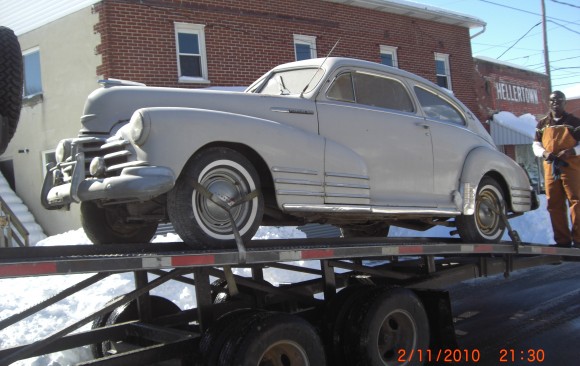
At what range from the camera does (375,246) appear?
16.0 ft

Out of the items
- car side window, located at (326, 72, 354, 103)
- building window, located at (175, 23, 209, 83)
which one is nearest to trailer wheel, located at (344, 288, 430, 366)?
car side window, located at (326, 72, 354, 103)

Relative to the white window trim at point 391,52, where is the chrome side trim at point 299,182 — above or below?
below

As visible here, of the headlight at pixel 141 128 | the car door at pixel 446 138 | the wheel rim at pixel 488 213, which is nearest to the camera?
the headlight at pixel 141 128

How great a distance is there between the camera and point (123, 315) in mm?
5129

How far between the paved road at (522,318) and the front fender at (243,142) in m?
2.39

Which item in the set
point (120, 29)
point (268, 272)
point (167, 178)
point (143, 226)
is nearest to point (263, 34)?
point (120, 29)

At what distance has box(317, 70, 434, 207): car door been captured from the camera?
4840 millimetres

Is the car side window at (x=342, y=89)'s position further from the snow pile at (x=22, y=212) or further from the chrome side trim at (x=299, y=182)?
the snow pile at (x=22, y=212)

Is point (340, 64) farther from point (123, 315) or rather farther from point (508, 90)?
point (508, 90)

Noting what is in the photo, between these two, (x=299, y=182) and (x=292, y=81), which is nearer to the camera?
(x=299, y=182)

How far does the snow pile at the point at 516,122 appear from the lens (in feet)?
66.8

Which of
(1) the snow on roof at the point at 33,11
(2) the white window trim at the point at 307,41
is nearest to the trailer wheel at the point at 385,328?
(1) the snow on roof at the point at 33,11

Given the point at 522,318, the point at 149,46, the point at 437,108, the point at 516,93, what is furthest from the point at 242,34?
the point at 516,93

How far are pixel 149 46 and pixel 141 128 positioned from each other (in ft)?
28.6
